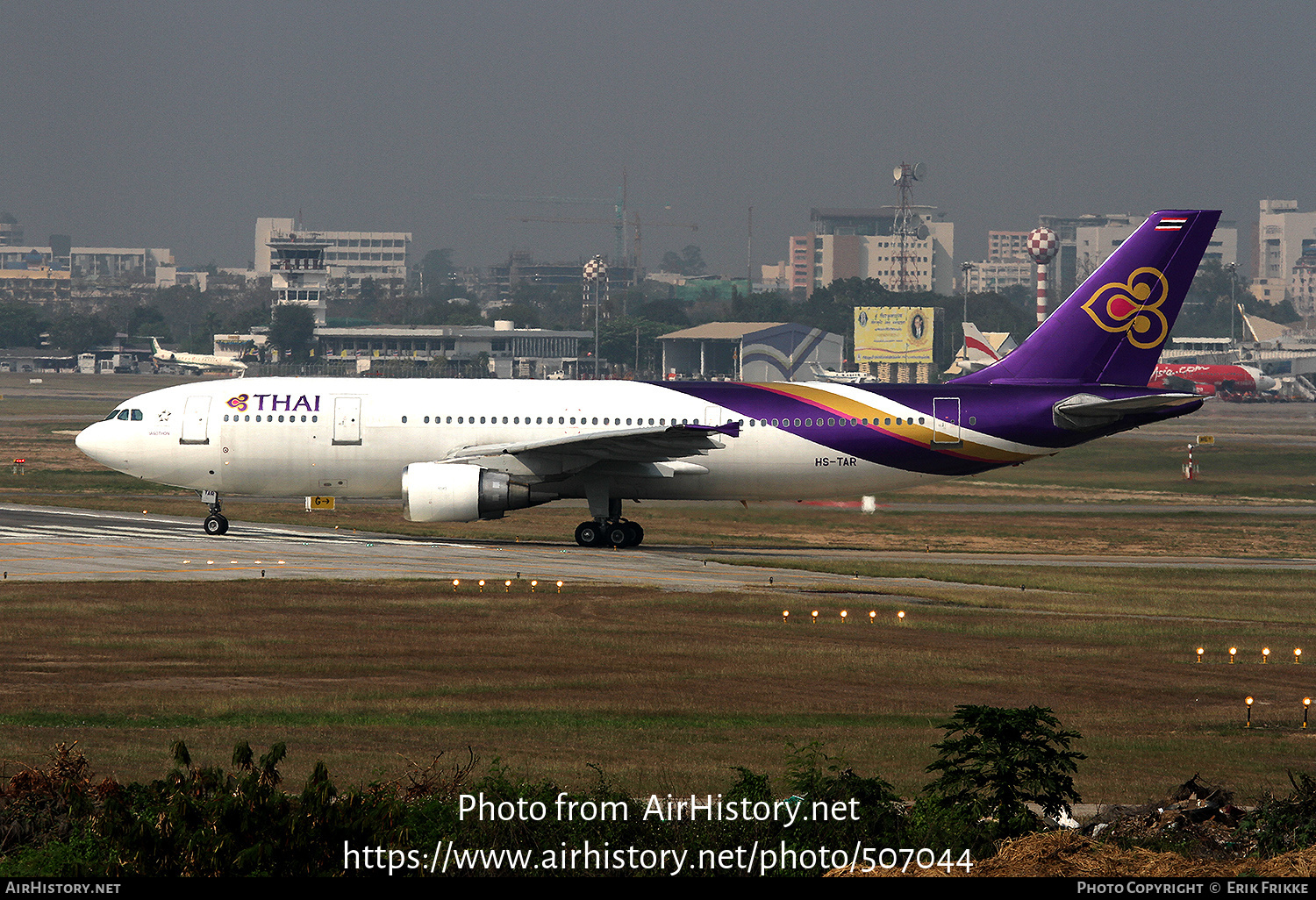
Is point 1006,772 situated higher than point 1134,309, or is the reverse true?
point 1134,309

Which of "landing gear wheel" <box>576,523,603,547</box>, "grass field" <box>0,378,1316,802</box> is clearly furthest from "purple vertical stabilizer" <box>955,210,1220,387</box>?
"landing gear wheel" <box>576,523,603,547</box>

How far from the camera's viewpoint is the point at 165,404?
44.2 meters

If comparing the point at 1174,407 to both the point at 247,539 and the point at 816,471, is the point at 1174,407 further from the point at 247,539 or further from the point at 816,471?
the point at 247,539

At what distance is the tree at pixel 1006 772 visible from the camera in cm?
1418

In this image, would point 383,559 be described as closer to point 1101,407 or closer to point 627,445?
point 627,445

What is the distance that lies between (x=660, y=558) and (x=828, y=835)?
2813 centimetres

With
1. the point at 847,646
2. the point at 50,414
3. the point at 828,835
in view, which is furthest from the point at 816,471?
the point at 50,414

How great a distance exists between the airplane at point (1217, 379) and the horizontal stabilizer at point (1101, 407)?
457 ft

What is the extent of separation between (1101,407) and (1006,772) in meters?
29.9

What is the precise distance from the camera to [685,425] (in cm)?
4328

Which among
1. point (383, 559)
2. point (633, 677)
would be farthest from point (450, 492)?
point (633, 677)

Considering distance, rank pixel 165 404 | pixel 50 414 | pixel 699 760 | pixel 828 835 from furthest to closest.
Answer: pixel 50 414 → pixel 165 404 → pixel 699 760 → pixel 828 835

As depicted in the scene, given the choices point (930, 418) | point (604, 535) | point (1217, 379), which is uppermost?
point (1217, 379)

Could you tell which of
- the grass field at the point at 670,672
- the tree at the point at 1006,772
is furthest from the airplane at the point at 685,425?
the tree at the point at 1006,772
